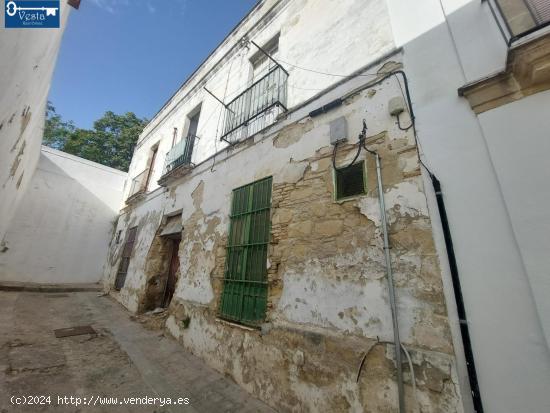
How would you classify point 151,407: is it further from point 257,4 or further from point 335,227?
point 257,4

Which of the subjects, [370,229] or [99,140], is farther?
[99,140]

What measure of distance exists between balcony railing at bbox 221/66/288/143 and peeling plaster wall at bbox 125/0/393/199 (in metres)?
0.22

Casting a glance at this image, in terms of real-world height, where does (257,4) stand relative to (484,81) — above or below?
above

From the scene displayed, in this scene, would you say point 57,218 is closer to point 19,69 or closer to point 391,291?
point 19,69

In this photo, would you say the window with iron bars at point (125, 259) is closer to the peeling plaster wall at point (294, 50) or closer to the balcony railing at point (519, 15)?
the peeling plaster wall at point (294, 50)

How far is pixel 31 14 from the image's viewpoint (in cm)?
363

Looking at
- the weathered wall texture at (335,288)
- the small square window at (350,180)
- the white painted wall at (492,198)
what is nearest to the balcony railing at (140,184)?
the weathered wall texture at (335,288)

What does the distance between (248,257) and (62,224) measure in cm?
1080

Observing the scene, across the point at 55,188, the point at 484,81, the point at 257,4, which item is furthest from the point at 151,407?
the point at 55,188

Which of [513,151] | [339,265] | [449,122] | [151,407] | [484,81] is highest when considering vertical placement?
[484,81]

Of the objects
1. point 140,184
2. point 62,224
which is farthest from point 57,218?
point 140,184

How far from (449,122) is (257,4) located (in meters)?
5.79

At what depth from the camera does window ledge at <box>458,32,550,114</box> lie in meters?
1.80

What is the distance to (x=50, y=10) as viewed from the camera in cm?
408
